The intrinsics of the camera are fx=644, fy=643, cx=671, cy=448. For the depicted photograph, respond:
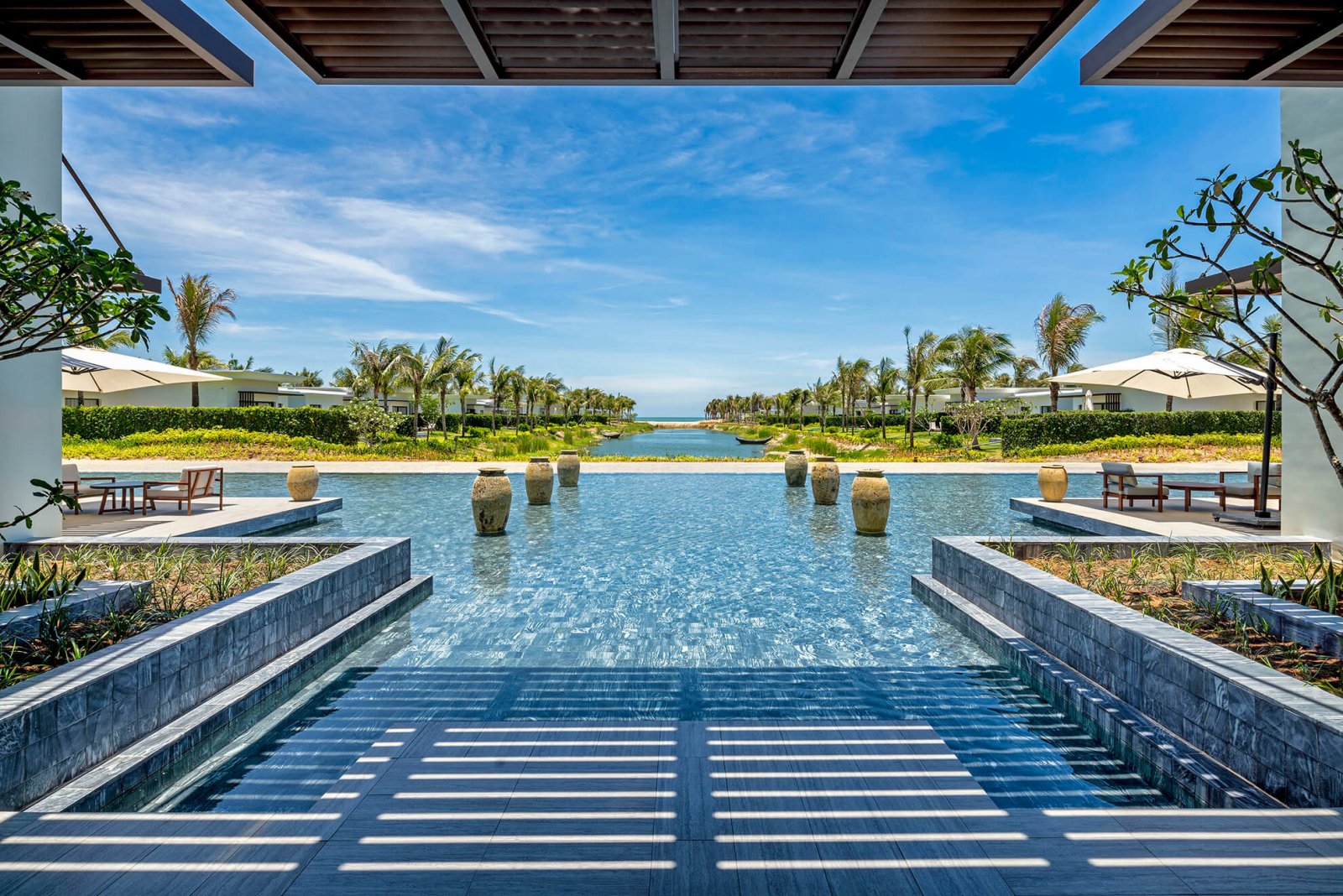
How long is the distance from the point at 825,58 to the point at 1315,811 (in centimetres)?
424

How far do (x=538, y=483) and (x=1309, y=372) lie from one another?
461 inches

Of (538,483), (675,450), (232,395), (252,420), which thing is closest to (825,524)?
(538,483)

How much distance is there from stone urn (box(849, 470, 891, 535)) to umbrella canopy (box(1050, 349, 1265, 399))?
185 inches

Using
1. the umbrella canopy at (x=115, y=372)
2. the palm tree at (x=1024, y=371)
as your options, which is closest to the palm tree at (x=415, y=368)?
the umbrella canopy at (x=115, y=372)

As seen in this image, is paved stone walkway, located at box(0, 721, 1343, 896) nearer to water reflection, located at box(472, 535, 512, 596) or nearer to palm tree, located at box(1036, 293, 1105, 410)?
water reflection, located at box(472, 535, 512, 596)

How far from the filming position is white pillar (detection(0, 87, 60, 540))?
729 centimetres

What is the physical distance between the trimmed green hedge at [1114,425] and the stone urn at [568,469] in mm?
18787

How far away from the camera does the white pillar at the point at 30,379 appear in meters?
7.29

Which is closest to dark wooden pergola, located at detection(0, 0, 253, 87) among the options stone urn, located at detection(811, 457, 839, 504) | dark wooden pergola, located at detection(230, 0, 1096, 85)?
dark wooden pergola, located at detection(230, 0, 1096, 85)

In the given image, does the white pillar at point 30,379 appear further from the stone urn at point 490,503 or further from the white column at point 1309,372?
the white column at point 1309,372

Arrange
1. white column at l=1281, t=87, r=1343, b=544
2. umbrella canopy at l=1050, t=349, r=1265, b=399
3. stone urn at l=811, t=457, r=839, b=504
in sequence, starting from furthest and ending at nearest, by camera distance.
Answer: stone urn at l=811, t=457, r=839, b=504 → umbrella canopy at l=1050, t=349, r=1265, b=399 → white column at l=1281, t=87, r=1343, b=544

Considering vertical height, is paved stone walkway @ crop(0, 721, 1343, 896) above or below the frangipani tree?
below

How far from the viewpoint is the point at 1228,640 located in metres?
4.14

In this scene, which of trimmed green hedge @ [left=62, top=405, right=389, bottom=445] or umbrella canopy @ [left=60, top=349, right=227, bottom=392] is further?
trimmed green hedge @ [left=62, top=405, right=389, bottom=445]
